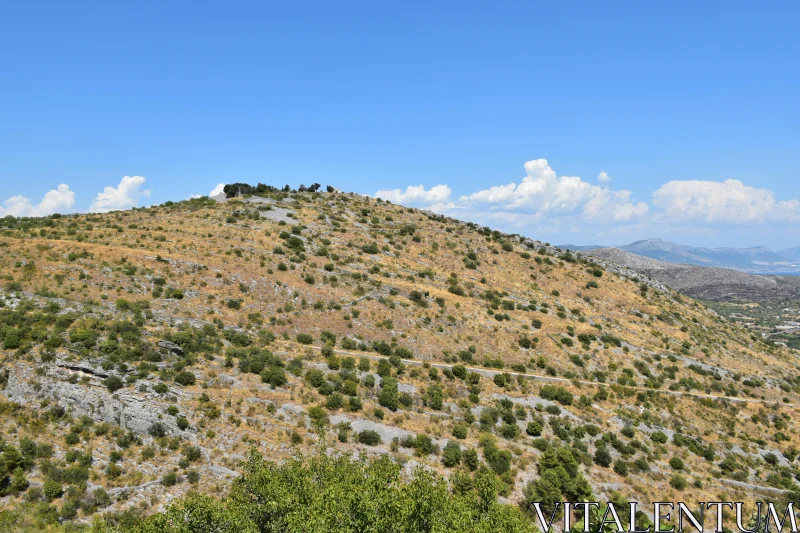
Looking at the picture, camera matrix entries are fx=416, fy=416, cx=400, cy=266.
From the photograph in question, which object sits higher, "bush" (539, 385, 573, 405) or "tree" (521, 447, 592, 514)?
"bush" (539, 385, 573, 405)

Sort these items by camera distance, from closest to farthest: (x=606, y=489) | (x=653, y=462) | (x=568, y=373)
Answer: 1. (x=606, y=489)
2. (x=653, y=462)
3. (x=568, y=373)

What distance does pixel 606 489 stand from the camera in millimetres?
31516

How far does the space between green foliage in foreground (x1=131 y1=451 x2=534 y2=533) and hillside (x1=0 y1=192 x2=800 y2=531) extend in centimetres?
386

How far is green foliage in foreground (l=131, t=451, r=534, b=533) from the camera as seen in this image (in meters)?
17.2

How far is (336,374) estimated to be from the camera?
37.4m

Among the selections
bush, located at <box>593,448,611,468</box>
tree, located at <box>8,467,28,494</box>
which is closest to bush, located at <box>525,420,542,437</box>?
bush, located at <box>593,448,611,468</box>

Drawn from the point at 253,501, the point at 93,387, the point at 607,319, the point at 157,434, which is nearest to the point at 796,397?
the point at 607,319

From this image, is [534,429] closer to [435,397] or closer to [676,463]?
[435,397]

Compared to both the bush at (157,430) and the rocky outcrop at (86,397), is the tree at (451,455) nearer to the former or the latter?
the rocky outcrop at (86,397)

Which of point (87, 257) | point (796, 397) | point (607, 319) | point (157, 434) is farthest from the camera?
point (607, 319)

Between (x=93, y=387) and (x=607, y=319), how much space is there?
2502 inches

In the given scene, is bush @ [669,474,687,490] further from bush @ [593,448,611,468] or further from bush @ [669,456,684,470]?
bush @ [593,448,611,468]

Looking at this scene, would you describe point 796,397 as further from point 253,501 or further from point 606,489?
point 253,501

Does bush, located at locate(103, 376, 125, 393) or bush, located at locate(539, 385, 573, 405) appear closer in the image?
bush, located at locate(103, 376, 125, 393)
